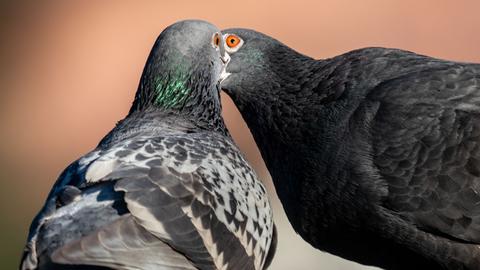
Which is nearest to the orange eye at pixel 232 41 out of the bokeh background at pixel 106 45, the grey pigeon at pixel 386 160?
the grey pigeon at pixel 386 160

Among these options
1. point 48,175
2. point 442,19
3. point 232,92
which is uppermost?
point 232,92

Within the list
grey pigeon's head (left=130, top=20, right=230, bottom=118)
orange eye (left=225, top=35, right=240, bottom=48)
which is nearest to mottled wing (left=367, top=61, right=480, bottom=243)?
grey pigeon's head (left=130, top=20, right=230, bottom=118)

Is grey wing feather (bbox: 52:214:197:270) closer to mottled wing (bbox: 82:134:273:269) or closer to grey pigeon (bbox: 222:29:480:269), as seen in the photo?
mottled wing (bbox: 82:134:273:269)

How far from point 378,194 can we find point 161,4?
1052 cm

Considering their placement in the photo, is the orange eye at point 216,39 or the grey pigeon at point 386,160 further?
the orange eye at point 216,39

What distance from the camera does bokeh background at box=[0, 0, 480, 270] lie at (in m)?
15.2

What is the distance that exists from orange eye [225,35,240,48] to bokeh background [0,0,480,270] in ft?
21.9

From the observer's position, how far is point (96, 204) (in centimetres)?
548

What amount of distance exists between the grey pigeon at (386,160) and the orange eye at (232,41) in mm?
673

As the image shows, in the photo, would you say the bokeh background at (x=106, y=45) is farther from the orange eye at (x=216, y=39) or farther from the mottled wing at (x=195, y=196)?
the mottled wing at (x=195, y=196)

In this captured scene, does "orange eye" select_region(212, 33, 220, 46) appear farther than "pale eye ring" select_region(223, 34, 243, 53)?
No

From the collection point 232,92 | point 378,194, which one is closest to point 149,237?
point 378,194

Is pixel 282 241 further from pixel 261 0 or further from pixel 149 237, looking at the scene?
pixel 261 0

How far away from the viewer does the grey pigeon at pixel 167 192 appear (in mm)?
5324
